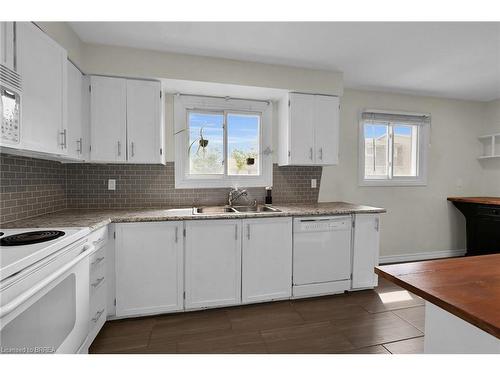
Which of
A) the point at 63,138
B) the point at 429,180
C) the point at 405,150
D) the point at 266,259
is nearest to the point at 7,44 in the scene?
the point at 63,138

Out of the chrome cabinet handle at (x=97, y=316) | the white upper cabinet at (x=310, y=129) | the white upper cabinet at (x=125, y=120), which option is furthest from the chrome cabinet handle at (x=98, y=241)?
the white upper cabinet at (x=310, y=129)

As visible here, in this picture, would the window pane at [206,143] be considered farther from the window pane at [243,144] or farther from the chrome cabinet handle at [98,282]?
the chrome cabinet handle at [98,282]

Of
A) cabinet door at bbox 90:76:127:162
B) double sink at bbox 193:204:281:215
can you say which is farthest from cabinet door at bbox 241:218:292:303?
cabinet door at bbox 90:76:127:162

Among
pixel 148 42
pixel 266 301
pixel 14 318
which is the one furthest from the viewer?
pixel 266 301

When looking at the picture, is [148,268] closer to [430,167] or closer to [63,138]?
[63,138]

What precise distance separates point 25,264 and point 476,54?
3.93 metres

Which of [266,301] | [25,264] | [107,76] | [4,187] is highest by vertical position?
[107,76]

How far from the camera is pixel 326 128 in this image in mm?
3062

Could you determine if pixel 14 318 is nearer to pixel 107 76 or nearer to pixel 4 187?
pixel 4 187

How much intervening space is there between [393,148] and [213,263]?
314 cm

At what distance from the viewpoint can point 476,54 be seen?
2.64m

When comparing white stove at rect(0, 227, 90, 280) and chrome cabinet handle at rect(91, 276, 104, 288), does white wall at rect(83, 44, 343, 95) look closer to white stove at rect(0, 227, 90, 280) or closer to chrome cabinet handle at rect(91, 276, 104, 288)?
white stove at rect(0, 227, 90, 280)
